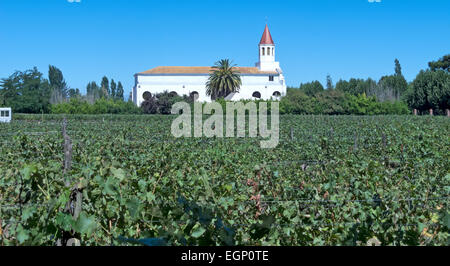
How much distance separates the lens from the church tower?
82.4 m

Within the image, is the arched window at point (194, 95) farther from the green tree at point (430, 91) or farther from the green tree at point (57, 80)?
the green tree at point (57, 80)

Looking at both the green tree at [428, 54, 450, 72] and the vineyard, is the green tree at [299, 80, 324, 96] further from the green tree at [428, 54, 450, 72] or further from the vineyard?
the vineyard

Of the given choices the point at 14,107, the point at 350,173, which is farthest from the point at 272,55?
the point at 350,173

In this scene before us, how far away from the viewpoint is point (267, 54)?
8275 cm

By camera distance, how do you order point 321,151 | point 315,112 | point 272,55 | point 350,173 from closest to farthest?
point 350,173 → point 321,151 → point 315,112 → point 272,55

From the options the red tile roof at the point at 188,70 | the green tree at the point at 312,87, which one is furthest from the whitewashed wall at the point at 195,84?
the green tree at the point at 312,87

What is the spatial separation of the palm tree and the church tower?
30.0 feet

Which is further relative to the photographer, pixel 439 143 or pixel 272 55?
pixel 272 55

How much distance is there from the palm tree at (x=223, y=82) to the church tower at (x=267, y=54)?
30.0 ft

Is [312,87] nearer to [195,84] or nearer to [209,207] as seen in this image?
[195,84]

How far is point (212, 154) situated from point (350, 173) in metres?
2.92

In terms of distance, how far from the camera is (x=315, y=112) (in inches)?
2409

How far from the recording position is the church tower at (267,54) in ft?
270
